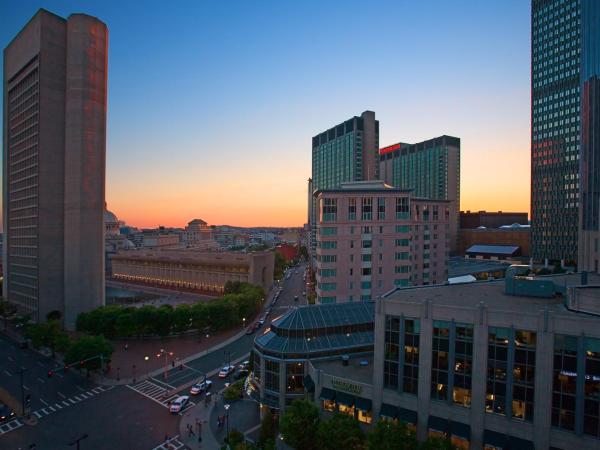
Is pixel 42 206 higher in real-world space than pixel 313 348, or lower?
higher

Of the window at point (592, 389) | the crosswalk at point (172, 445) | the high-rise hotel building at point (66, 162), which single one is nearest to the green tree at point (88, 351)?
the crosswalk at point (172, 445)

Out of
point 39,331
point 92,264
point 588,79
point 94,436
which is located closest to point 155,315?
point 39,331

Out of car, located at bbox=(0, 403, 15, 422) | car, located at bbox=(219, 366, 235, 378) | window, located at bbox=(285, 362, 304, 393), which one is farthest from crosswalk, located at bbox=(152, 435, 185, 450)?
car, located at bbox=(0, 403, 15, 422)

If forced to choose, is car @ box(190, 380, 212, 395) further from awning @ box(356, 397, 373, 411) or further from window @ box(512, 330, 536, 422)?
window @ box(512, 330, 536, 422)

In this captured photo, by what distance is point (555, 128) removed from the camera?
154 metres

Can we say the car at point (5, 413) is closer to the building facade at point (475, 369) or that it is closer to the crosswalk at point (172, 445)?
the crosswalk at point (172, 445)

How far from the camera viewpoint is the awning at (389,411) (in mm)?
36862

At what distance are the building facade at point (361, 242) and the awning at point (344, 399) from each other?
108 ft

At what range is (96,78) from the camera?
95.6m

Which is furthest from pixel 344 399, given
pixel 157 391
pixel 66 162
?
pixel 66 162

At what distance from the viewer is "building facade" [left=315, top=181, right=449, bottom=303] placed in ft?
244

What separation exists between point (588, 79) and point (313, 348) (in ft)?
232

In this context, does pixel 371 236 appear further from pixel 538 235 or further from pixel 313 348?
pixel 538 235

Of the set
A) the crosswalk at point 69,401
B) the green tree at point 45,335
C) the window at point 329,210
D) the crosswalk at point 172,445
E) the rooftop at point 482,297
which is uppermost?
the window at point 329,210
